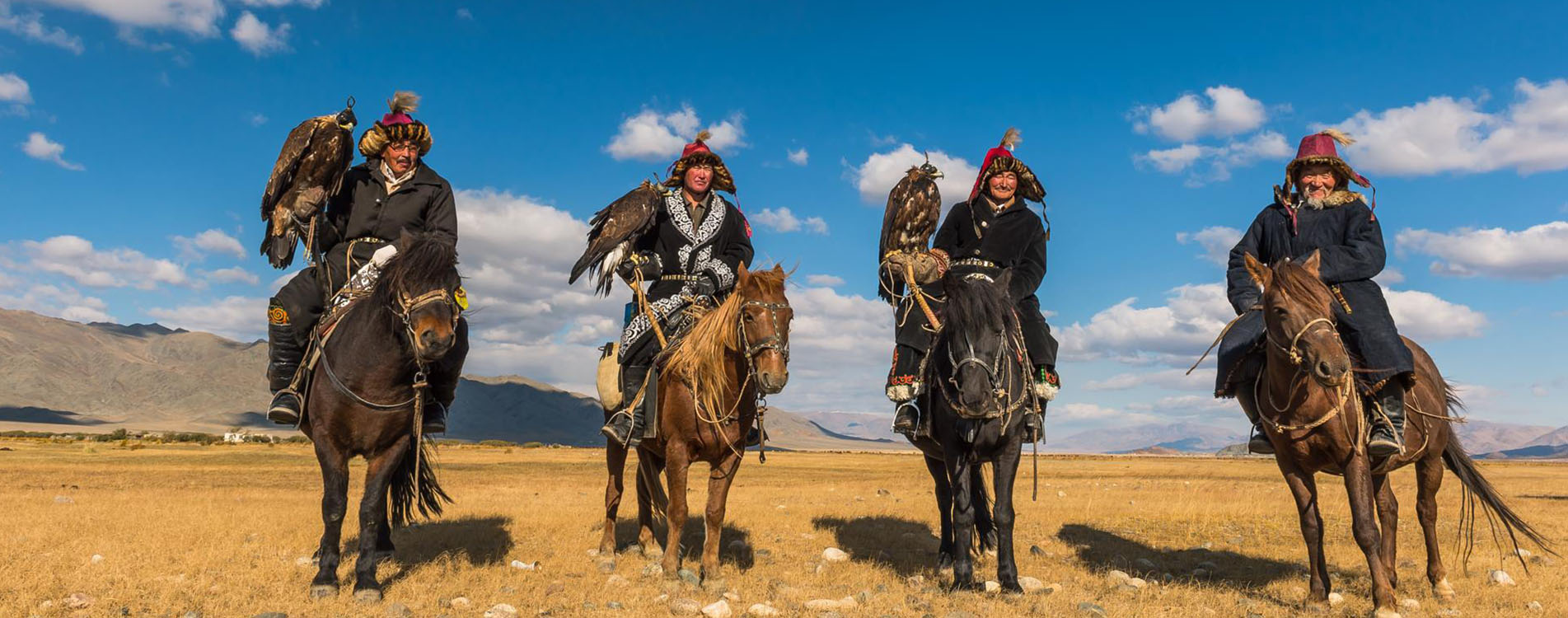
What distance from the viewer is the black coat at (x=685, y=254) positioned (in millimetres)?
10312

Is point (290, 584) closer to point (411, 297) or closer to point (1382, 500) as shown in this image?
point (411, 297)

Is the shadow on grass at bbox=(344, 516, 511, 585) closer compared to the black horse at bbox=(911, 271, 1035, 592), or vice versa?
the black horse at bbox=(911, 271, 1035, 592)

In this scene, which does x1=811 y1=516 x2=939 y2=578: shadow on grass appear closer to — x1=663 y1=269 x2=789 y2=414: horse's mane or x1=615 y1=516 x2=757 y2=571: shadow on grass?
x1=615 y1=516 x2=757 y2=571: shadow on grass

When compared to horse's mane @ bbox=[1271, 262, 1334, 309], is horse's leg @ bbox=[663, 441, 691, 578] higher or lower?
lower

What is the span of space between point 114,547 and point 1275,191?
504 inches

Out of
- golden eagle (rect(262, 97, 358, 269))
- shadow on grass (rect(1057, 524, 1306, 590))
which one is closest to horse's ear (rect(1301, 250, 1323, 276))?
shadow on grass (rect(1057, 524, 1306, 590))

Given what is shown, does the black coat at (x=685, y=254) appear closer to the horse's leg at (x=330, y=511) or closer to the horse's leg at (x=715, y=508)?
the horse's leg at (x=715, y=508)

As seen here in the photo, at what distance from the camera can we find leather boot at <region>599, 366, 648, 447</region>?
383 inches

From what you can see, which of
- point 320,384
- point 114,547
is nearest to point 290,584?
point 320,384

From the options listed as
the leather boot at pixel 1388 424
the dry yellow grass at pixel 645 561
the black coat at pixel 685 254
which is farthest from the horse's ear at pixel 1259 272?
the black coat at pixel 685 254

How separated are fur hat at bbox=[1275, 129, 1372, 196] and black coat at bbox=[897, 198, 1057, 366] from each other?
2.68 metres

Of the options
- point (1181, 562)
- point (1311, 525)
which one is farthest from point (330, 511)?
point (1181, 562)

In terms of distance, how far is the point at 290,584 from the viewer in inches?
330

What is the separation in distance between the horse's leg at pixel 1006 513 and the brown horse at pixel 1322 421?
2.41 metres
